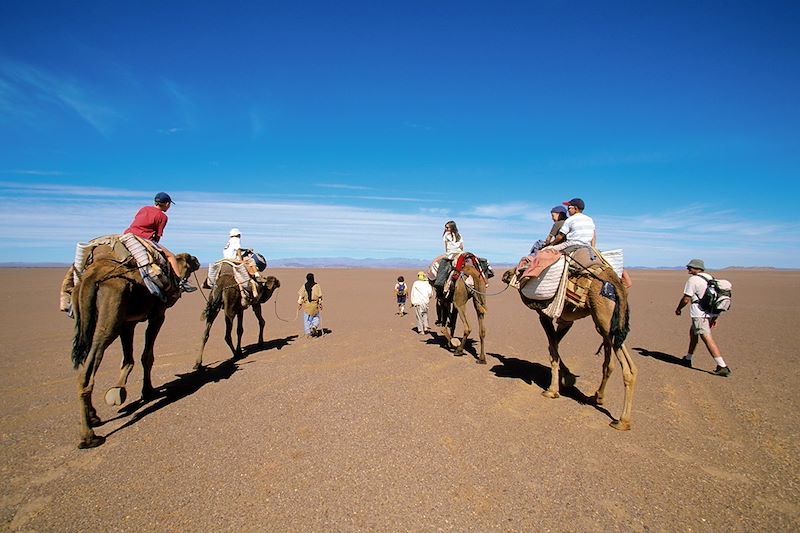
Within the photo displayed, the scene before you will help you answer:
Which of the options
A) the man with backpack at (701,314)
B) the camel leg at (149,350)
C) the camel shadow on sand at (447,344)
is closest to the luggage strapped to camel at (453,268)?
the camel shadow on sand at (447,344)

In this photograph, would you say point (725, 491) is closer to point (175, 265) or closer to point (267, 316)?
point (175, 265)

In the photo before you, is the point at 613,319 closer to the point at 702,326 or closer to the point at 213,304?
the point at 702,326

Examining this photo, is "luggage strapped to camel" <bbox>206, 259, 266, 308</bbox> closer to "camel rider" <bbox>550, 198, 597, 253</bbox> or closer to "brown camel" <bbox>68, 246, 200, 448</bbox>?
"brown camel" <bbox>68, 246, 200, 448</bbox>

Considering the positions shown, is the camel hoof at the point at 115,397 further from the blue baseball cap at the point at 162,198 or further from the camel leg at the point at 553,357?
the camel leg at the point at 553,357

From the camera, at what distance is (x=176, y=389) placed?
716cm

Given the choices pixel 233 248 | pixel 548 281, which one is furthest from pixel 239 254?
pixel 548 281

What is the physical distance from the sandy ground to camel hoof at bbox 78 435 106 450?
14cm

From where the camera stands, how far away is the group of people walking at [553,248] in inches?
252

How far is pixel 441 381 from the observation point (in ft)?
24.9

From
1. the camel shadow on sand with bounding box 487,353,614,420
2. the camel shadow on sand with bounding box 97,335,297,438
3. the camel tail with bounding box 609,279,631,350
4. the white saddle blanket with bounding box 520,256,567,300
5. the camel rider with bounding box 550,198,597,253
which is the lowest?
the camel shadow on sand with bounding box 97,335,297,438

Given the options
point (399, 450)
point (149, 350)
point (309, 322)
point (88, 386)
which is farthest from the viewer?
point (309, 322)

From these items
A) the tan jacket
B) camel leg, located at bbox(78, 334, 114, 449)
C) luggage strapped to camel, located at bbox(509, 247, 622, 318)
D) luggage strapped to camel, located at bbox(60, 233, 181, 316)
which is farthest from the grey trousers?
camel leg, located at bbox(78, 334, 114, 449)

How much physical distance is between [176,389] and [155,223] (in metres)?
3.01

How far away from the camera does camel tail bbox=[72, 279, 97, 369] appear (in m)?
5.01
